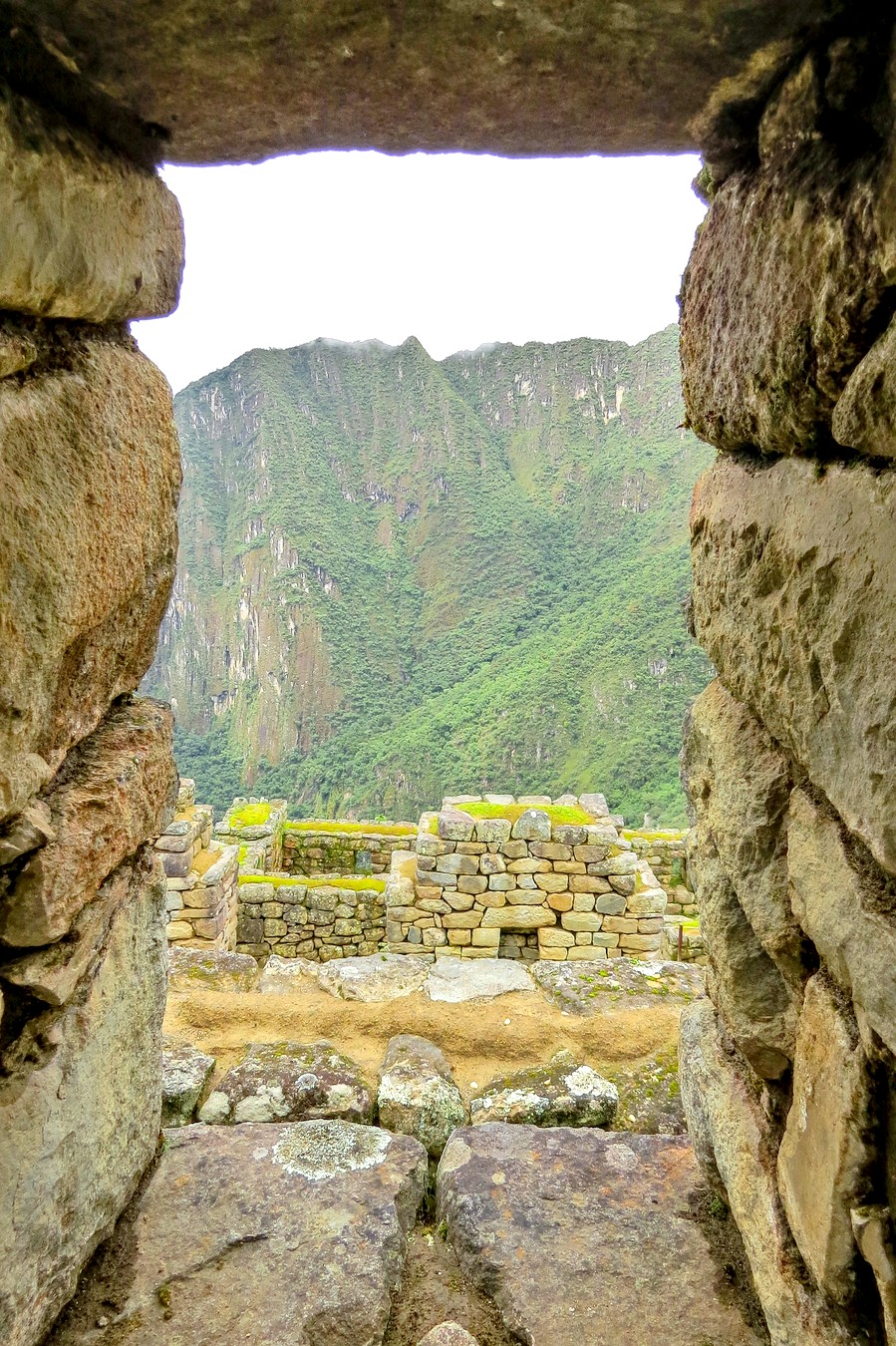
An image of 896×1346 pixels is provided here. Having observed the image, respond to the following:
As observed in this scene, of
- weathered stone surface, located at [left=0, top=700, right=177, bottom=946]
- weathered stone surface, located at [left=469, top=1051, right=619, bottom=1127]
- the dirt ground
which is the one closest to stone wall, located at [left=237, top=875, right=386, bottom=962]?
the dirt ground

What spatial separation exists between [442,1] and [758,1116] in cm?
192

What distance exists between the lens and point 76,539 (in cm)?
120

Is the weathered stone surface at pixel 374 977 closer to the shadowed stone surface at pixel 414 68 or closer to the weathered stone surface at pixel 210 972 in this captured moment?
the weathered stone surface at pixel 210 972

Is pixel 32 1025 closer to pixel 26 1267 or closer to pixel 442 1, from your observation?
pixel 26 1267

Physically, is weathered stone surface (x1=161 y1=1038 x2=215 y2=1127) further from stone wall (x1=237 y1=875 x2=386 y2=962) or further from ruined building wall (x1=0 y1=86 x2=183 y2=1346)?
stone wall (x1=237 y1=875 x2=386 y2=962)

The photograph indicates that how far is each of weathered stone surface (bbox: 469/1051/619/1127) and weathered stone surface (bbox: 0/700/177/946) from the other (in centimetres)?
148

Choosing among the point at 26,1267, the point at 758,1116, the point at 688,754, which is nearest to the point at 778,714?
the point at 688,754

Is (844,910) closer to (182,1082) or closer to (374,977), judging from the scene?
(182,1082)

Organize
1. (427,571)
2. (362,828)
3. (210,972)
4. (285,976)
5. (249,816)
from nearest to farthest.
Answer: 1. (285,976)
2. (210,972)
3. (249,816)
4. (362,828)
5. (427,571)

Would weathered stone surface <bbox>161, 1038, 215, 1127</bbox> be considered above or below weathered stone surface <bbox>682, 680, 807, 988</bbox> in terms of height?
below

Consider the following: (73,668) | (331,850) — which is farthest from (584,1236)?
(331,850)

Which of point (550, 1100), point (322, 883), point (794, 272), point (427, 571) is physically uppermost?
point (794, 272)

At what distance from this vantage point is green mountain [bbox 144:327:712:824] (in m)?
43.8

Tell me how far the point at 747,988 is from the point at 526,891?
5.83 metres
